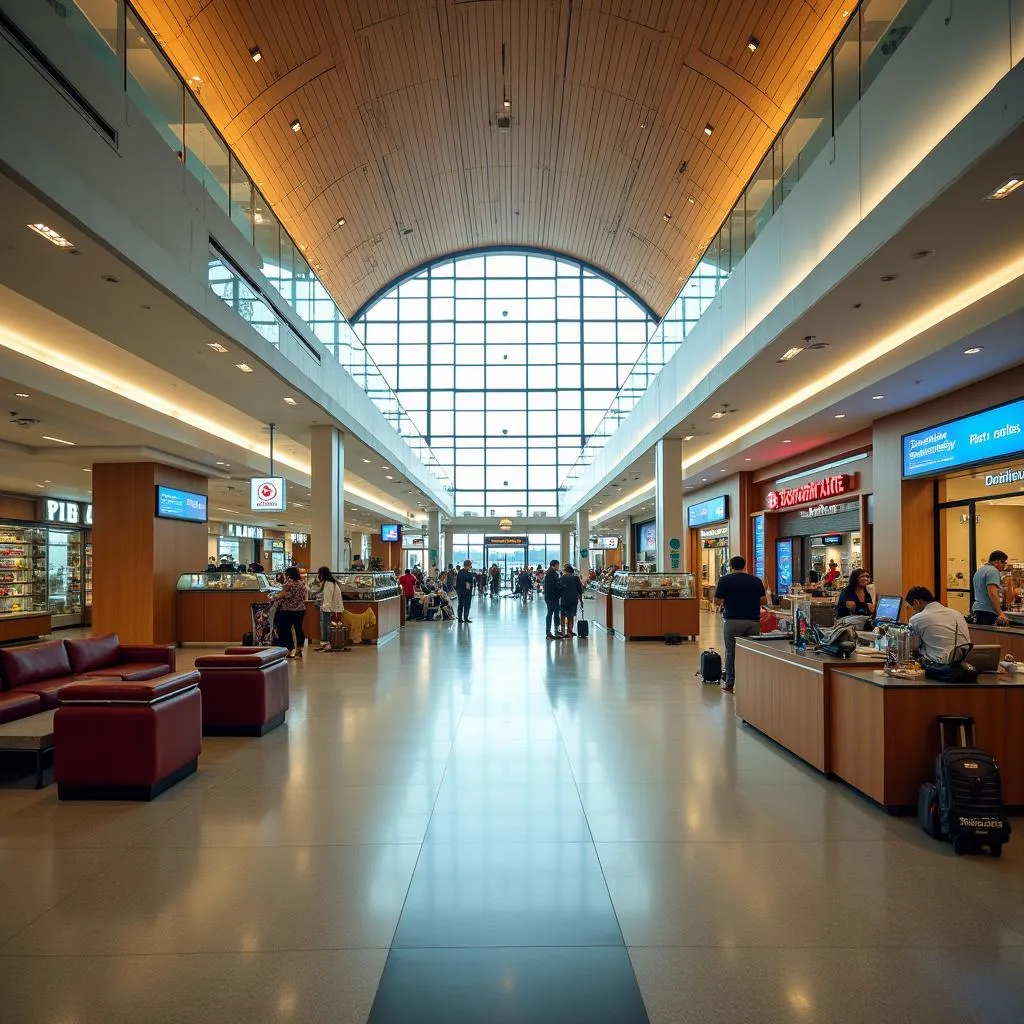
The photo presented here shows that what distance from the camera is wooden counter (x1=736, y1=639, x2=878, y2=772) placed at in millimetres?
5355

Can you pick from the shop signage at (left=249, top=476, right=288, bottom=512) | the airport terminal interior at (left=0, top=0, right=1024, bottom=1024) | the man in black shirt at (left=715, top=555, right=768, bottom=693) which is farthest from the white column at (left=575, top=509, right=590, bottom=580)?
the man in black shirt at (left=715, top=555, right=768, bottom=693)

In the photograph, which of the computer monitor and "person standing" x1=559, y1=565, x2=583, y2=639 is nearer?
the computer monitor

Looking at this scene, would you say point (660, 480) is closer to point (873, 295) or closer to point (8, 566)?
point (873, 295)

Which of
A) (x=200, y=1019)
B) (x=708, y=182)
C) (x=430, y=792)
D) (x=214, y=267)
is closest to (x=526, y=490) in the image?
(x=708, y=182)

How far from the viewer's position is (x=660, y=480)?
51.8 ft

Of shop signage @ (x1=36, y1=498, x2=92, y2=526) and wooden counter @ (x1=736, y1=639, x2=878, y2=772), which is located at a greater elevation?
shop signage @ (x1=36, y1=498, x2=92, y2=526)

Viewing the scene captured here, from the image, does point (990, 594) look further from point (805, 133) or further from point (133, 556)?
point (133, 556)

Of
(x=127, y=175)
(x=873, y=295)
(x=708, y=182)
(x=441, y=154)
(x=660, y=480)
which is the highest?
(x=441, y=154)

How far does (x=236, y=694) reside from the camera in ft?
22.0

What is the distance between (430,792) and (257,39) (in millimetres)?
14016

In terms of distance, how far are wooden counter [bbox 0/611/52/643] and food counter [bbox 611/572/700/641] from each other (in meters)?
12.3

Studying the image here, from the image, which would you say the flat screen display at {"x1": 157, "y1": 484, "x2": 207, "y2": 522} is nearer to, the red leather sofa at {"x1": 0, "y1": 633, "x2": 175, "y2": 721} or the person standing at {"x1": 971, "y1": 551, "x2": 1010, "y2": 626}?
the red leather sofa at {"x1": 0, "y1": 633, "x2": 175, "y2": 721}

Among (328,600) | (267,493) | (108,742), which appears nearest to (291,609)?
(328,600)

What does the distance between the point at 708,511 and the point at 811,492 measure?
23.5ft
